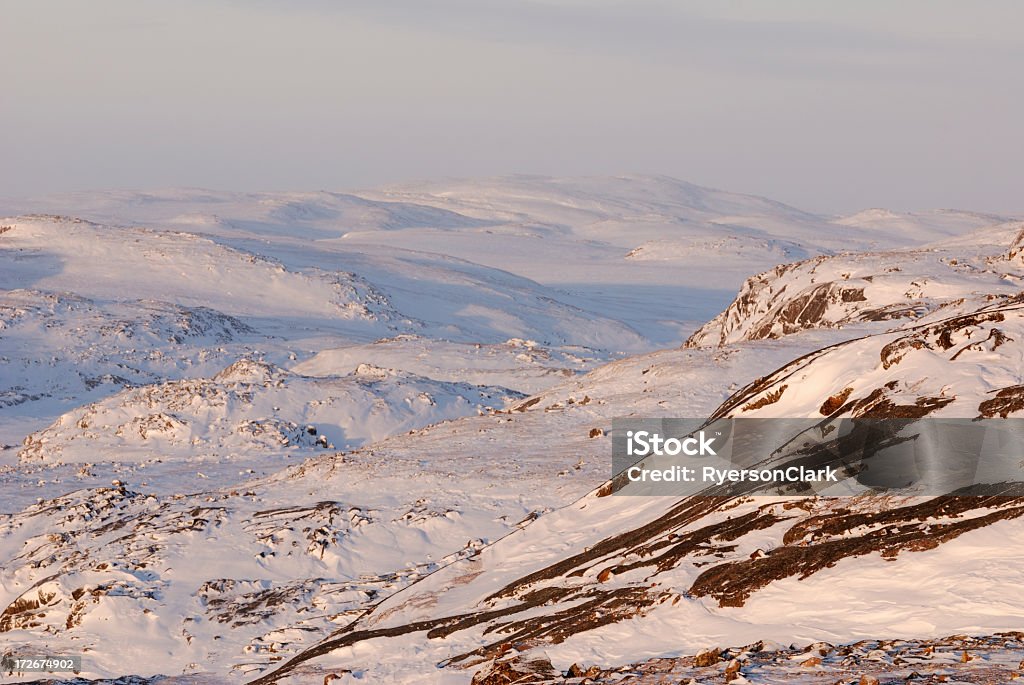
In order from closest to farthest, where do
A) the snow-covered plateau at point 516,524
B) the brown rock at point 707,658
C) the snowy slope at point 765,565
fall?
the brown rock at point 707,658, the snowy slope at point 765,565, the snow-covered plateau at point 516,524

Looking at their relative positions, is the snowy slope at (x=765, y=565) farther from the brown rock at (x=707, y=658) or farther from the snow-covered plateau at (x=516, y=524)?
the brown rock at (x=707, y=658)

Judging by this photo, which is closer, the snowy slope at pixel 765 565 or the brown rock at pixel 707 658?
the brown rock at pixel 707 658

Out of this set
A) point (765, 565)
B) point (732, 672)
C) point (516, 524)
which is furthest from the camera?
point (516, 524)

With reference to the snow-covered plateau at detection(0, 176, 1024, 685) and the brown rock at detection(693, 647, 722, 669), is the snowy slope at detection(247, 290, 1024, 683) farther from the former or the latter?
the brown rock at detection(693, 647, 722, 669)

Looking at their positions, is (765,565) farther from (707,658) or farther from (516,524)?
(516,524)

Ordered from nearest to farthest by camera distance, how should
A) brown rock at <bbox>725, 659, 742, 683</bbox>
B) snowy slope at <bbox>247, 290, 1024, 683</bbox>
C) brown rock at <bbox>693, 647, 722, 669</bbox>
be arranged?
brown rock at <bbox>725, 659, 742, 683</bbox> → brown rock at <bbox>693, 647, 722, 669</bbox> → snowy slope at <bbox>247, 290, 1024, 683</bbox>

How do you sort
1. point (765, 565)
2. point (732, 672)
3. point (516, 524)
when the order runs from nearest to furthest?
point (732, 672) → point (765, 565) → point (516, 524)

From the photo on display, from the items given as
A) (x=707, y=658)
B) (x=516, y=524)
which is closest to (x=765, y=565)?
(x=707, y=658)

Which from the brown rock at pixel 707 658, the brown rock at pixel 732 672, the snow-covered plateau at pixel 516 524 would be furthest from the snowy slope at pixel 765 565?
the brown rock at pixel 732 672

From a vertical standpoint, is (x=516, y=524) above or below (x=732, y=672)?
below

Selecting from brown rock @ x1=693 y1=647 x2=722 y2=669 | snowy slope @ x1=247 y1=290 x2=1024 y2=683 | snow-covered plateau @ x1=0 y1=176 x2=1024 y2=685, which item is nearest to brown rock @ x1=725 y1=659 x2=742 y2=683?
snow-covered plateau @ x1=0 y1=176 x2=1024 y2=685

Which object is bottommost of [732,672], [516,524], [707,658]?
[516,524]

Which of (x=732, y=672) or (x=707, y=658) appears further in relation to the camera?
(x=707, y=658)

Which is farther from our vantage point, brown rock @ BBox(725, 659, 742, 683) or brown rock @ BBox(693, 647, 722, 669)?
brown rock @ BBox(693, 647, 722, 669)
